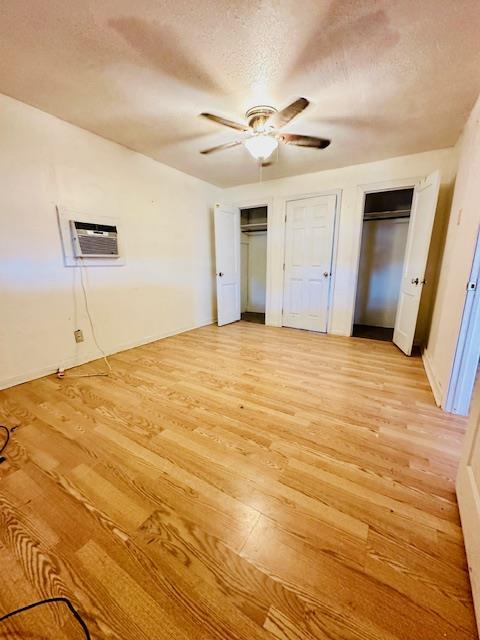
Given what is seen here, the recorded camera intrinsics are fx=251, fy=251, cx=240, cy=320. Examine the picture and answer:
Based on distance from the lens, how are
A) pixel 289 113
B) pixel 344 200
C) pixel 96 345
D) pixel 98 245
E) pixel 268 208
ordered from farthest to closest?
pixel 268 208, pixel 344 200, pixel 96 345, pixel 98 245, pixel 289 113

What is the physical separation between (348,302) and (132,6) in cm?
360

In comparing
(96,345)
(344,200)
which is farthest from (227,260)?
(96,345)

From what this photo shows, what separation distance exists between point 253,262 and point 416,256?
3.16 metres

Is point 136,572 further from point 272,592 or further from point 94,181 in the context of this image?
point 94,181

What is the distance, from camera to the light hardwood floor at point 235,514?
82cm

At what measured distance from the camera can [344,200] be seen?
362 cm

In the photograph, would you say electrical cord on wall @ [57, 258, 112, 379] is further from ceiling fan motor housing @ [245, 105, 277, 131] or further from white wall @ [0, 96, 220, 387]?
ceiling fan motor housing @ [245, 105, 277, 131]

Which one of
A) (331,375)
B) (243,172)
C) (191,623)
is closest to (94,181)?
(243,172)

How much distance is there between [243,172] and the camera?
12.3ft

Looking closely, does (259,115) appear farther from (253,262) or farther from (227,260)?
(253,262)

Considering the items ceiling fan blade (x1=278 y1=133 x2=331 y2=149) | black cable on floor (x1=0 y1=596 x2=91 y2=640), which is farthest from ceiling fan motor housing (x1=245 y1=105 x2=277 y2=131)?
black cable on floor (x1=0 y1=596 x2=91 y2=640)

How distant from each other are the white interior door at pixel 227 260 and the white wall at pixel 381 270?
2.24 metres

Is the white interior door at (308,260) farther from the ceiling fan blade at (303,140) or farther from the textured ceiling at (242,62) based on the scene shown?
the ceiling fan blade at (303,140)

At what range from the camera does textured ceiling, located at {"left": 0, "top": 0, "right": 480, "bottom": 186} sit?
1.36 metres
